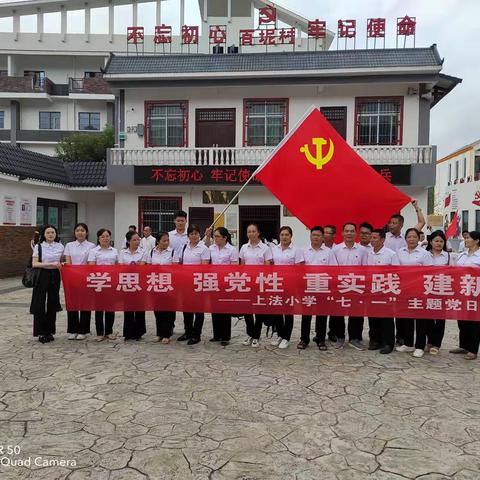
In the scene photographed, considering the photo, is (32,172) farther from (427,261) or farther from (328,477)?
(328,477)

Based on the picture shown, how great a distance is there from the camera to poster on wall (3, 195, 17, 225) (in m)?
11.8

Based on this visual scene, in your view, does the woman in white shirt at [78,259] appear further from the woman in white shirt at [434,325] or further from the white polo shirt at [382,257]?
the woman in white shirt at [434,325]

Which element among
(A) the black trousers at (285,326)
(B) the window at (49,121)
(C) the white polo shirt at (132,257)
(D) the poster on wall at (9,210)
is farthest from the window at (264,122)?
(B) the window at (49,121)

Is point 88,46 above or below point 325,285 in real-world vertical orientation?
above

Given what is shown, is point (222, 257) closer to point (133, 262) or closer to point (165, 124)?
point (133, 262)

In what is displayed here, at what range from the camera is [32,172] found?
41.6ft

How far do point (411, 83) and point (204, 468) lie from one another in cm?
1295

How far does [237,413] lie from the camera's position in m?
3.54

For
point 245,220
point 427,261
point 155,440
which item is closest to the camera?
point 155,440

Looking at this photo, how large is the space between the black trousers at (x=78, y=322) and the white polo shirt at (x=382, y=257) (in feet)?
11.7

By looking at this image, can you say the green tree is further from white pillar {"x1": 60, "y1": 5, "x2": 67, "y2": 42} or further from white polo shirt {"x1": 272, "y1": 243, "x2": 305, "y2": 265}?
white polo shirt {"x1": 272, "y1": 243, "x2": 305, "y2": 265}

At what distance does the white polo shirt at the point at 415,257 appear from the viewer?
17.1 ft

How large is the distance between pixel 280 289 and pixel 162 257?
1538mm

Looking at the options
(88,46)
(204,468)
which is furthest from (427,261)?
(88,46)
